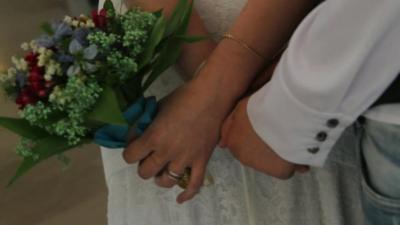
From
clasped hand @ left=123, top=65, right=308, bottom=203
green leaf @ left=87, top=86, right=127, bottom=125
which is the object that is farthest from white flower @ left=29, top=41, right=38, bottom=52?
clasped hand @ left=123, top=65, right=308, bottom=203

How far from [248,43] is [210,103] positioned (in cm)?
12

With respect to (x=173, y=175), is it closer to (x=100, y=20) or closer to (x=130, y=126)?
(x=130, y=126)

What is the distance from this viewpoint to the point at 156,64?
751 millimetres

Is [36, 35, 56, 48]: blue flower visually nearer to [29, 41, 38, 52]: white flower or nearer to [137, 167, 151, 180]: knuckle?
[29, 41, 38, 52]: white flower

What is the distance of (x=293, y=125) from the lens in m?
0.62

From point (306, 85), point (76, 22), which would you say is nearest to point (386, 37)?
point (306, 85)

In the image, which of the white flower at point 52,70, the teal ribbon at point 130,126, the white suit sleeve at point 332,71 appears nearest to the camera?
the white suit sleeve at point 332,71

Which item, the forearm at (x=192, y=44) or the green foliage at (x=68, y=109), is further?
the forearm at (x=192, y=44)

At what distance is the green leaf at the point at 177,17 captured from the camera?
2.49ft

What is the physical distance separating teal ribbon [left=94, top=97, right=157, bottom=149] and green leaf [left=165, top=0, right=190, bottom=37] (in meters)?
0.11

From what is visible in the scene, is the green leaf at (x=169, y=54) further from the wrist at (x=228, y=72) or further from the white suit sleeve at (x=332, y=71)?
the white suit sleeve at (x=332, y=71)

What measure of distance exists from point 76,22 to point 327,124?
1.16 ft

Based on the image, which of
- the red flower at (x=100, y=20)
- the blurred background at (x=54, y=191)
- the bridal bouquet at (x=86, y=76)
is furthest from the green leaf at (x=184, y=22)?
the blurred background at (x=54, y=191)

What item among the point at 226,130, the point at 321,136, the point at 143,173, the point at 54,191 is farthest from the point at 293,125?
the point at 54,191
